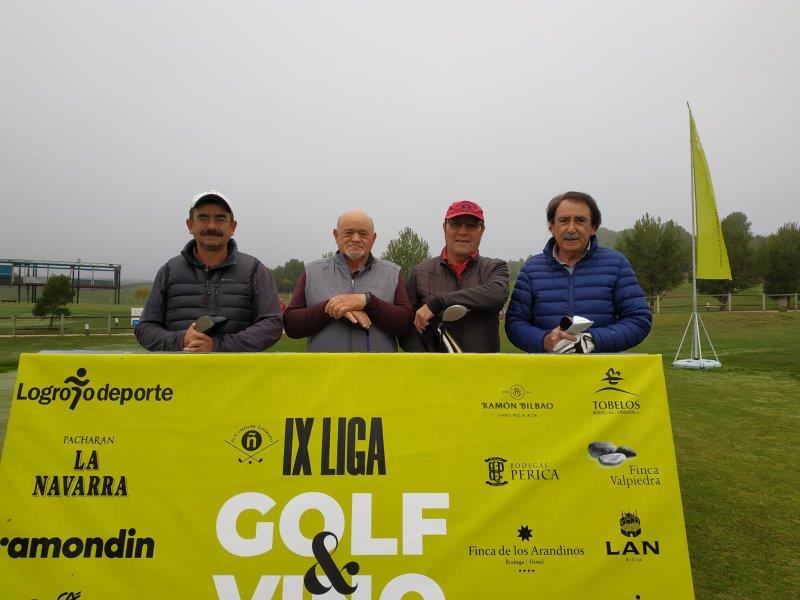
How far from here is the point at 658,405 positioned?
2.31 meters

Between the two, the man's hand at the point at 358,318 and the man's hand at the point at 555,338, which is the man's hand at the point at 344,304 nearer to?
the man's hand at the point at 358,318

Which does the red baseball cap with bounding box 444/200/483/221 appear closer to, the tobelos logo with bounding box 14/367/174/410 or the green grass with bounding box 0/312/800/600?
the tobelos logo with bounding box 14/367/174/410

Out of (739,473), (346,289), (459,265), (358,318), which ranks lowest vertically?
(739,473)

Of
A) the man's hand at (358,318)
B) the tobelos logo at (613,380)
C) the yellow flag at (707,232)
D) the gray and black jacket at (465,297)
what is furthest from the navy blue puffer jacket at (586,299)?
the yellow flag at (707,232)

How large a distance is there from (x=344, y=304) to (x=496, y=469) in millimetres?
1277

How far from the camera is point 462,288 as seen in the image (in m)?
3.38

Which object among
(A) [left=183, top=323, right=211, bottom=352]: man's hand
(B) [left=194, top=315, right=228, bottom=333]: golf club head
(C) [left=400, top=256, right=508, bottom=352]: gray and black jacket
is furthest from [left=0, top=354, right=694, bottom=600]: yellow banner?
(C) [left=400, top=256, right=508, bottom=352]: gray and black jacket

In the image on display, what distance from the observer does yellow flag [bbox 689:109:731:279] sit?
444 inches

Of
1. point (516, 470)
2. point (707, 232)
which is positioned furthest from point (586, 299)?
point (707, 232)

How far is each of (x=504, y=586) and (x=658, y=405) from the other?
3.45ft

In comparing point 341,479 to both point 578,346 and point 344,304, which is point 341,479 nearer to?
point 344,304

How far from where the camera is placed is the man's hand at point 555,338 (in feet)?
8.79

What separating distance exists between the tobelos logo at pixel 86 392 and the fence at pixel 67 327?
26926 mm

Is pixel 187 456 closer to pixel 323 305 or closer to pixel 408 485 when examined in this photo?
pixel 408 485
